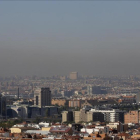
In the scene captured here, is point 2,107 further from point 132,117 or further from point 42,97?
point 132,117

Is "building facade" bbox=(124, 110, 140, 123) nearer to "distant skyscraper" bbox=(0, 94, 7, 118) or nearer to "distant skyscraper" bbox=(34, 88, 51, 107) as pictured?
"distant skyscraper" bbox=(0, 94, 7, 118)

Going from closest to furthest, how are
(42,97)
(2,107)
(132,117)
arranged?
(132,117) → (2,107) → (42,97)

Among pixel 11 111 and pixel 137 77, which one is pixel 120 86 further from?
pixel 11 111

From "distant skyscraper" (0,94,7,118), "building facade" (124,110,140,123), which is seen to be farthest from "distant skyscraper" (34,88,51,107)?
"building facade" (124,110,140,123)

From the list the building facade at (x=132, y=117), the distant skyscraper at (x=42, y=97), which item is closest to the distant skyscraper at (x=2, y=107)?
the distant skyscraper at (x=42, y=97)

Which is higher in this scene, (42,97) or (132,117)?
(42,97)

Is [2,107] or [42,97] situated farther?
[42,97]

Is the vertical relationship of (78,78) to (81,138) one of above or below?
above

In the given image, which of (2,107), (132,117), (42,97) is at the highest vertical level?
(42,97)

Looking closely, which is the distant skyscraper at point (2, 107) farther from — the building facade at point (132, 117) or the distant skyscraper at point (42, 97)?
the building facade at point (132, 117)

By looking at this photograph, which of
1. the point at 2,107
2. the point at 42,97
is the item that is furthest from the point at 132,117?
the point at 42,97

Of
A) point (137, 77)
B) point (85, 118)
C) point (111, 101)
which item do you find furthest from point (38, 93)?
point (137, 77)
